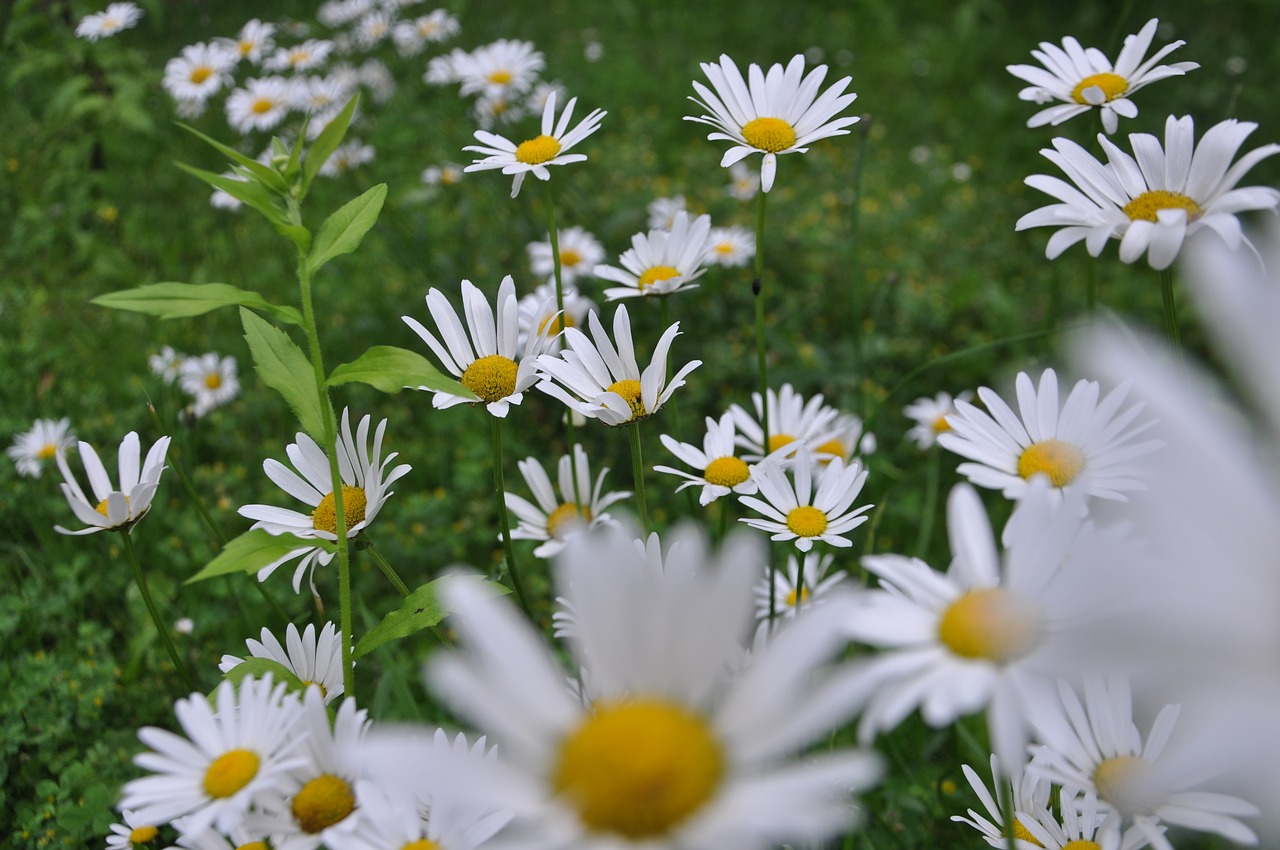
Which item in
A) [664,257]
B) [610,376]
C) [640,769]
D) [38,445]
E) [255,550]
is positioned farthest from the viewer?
[38,445]

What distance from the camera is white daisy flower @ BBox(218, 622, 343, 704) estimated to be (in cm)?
99

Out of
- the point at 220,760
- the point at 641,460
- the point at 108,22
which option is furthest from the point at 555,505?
the point at 108,22

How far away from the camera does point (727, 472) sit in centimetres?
124

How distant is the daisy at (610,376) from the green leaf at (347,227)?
24cm

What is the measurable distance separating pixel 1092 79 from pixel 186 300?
1226mm

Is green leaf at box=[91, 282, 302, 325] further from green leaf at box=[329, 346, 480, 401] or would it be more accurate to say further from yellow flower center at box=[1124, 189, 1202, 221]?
yellow flower center at box=[1124, 189, 1202, 221]

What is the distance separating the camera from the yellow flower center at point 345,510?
1039 millimetres

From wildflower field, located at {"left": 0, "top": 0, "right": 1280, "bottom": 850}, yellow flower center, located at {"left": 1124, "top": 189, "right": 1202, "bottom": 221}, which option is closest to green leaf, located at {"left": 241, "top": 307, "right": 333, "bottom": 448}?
wildflower field, located at {"left": 0, "top": 0, "right": 1280, "bottom": 850}

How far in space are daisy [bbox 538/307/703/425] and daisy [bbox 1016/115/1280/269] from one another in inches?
17.9

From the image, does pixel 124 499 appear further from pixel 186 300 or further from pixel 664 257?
pixel 664 257

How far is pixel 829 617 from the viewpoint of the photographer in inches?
19.9

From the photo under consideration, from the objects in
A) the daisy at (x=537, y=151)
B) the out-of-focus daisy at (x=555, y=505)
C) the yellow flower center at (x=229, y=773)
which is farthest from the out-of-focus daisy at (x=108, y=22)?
the yellow flower center at (x=229, y=773)

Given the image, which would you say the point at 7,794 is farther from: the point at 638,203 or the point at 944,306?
the point at 944,306

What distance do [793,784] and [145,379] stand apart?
2644 mm
